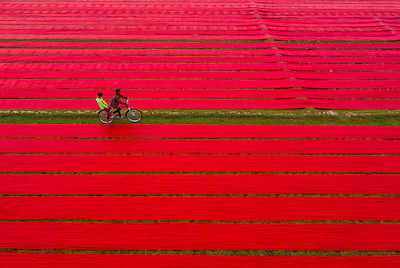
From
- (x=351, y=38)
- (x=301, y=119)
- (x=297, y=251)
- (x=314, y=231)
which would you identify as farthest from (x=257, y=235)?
(x=351, y=38)

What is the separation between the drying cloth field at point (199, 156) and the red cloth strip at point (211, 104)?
2.8 inches

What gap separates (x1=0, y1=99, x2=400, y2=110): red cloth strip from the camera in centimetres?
897

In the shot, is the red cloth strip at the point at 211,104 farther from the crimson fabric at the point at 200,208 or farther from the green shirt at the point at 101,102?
the crimson fabric at the point at 200,208

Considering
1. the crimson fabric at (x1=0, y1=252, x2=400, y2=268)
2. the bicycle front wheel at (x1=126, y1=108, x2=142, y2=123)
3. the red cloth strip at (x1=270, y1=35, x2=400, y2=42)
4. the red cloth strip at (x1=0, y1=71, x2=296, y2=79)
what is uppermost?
the red cloth strip at (x1=270, y1=35, x2=400, y2=42)

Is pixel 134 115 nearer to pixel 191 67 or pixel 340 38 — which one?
pixel 191 67

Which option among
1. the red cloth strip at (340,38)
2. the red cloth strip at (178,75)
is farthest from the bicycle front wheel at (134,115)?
the red cloth strip at (340,38)

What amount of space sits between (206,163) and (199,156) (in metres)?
0.35

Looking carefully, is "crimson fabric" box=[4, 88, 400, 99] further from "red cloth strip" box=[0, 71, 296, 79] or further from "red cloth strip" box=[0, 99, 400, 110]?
"red cloth strip" box=[0, 71, 296, 79]

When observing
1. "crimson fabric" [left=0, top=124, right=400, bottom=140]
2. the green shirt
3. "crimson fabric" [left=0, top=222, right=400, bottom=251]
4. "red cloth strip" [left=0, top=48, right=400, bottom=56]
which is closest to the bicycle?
"crimson fabric" [left=0, top=124, right=400, bottom=140]

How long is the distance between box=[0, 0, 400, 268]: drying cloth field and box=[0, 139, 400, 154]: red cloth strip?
5cm

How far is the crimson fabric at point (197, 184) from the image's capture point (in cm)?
644

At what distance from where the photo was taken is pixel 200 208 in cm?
610

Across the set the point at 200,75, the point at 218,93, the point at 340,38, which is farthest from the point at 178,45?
the point at 340,38

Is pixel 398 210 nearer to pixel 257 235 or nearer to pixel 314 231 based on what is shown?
pixel 314 231
